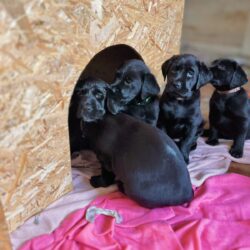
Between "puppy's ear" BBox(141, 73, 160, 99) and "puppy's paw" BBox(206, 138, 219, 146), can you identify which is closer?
"puppy's ear" BBox(141, 73, 160, 99)

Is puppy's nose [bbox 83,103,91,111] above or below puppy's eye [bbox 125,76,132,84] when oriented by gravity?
below

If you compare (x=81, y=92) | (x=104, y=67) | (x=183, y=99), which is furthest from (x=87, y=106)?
(x=104, y=67)

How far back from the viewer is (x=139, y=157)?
5.40ft

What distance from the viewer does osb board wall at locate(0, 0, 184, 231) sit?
4.37ft

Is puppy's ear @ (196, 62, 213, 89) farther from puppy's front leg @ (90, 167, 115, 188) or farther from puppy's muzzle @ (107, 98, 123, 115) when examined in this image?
puppy's front leg @ (90, 167, 115, 188)

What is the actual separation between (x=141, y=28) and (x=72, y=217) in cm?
122

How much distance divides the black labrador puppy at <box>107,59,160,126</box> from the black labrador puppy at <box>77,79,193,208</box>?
12cm

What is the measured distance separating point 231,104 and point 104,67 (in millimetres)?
999

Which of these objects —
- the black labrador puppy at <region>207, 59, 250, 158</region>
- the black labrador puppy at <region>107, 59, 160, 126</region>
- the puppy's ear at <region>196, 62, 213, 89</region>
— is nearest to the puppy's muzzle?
the black labrador puppy at <region>107, 59, 160, 126</region>

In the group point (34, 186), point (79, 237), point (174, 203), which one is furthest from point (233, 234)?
point (34, 186)

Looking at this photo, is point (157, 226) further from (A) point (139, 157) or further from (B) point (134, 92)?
(B) point (134, 92)

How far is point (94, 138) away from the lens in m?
1.83

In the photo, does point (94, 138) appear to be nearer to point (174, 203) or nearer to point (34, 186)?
point (34, 186)

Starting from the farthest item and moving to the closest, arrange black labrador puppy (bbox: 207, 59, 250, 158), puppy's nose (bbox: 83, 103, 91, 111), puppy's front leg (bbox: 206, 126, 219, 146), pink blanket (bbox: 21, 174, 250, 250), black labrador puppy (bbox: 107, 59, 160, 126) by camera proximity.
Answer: puppy's front leg (bbox: 206, 126, 219, 146)
black labrador puppy (bbox: 207, 59, 250, 158)
black labrador puppy (bbox: 107, 59, 160, 126)
puppy's nose (bbox: 83, 103, 91, 111)
pink blanket (bbox: 21, 174, 250, 250)
